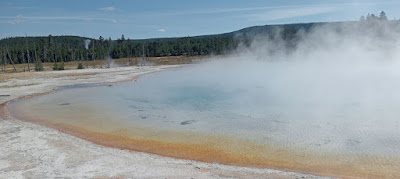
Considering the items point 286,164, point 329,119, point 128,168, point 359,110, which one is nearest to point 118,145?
point 128,168

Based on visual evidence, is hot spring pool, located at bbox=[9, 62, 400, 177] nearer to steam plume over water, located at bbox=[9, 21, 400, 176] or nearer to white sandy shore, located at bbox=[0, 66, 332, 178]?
steam plume over water, located at bbox=[9, 21, 400, 176]

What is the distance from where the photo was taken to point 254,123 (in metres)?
11.8

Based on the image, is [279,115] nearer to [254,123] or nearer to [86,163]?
[254,123]

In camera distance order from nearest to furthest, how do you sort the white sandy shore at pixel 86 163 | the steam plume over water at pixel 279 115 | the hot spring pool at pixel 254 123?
1. the white sandy shore at pixel 86 163
2. the hot spring pool at pixel 254 123
3. the steam plume over water at pixel 279 115

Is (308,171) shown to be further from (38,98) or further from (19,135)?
(38,98)

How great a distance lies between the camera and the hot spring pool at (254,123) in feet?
27.2

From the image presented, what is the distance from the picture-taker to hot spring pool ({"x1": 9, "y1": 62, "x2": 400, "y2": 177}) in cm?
829

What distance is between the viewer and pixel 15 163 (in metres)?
7.96

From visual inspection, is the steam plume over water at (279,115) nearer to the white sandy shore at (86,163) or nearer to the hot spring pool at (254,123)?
the hot spring pool at (254,123)

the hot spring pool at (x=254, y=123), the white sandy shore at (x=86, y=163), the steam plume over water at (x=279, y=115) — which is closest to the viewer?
the white sandy shore at (x=86, y=163)

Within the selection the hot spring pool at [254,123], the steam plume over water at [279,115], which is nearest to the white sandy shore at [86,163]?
the hot spring pool at [254,123]

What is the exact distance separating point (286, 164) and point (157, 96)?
12310 mm

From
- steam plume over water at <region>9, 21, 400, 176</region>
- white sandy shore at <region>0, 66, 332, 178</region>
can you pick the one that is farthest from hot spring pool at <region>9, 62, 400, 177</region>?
white sandy shore at <region>0, 66, 332, 178</region>

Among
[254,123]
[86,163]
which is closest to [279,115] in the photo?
[254,123]
